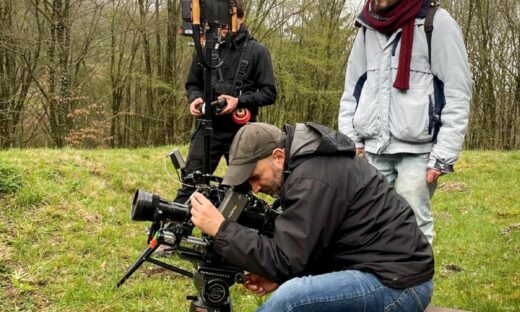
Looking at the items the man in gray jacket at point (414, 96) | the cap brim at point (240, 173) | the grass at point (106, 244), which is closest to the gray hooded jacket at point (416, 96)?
the man in gray jacket at point (414, 96)

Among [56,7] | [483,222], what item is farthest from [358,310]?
[56,7]

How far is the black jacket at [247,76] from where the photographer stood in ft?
15.2

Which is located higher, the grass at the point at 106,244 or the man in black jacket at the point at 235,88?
the man in black jacket at the point at 235,88

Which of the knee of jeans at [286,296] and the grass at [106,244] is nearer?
the knee of jeans at [286,296]

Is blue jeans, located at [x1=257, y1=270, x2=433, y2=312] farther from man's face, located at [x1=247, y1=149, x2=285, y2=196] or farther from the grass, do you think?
the grass

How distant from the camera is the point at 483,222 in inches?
281

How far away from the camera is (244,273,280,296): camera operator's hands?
9.15 ft

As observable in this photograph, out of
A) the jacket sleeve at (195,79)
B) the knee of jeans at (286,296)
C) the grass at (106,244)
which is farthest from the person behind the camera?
the jacket sleeve at (195,79)

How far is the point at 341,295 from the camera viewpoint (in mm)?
2439

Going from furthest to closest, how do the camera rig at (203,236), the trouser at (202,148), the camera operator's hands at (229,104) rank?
the trouser at (202,148)
the camera operator's hands at (229,104)
the camera rig at (203,236)

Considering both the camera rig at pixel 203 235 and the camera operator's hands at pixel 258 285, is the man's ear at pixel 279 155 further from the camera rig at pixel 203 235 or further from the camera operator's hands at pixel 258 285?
the camera operator's hands at pixel 258 285

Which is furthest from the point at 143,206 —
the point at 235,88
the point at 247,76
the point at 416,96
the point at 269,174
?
the point at 247,76

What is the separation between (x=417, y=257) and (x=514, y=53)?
21848 millimetres

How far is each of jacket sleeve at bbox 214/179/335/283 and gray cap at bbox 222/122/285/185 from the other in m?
0.24
